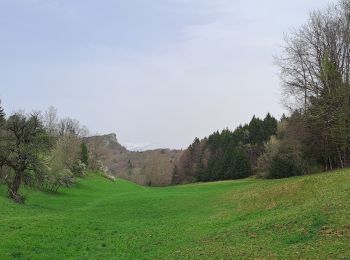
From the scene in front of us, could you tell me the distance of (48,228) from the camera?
21.7 m

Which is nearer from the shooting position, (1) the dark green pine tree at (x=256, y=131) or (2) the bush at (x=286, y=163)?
(2) the bush at (x=286, y=163)

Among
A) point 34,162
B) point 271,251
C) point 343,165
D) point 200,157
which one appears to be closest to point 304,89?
point 343,165

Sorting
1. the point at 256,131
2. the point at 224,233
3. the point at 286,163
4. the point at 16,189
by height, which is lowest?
the point at 224,233

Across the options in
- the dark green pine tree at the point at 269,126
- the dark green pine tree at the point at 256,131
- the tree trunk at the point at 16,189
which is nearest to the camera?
the tree trunk at the point at 16,189

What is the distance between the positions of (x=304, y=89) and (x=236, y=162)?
176ft

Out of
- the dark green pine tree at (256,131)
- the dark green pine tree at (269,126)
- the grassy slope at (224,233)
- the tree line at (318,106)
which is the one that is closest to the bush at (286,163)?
the tree line at (318,106)

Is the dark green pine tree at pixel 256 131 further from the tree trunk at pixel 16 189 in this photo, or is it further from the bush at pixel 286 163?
the tree trunk at pixel 16 189

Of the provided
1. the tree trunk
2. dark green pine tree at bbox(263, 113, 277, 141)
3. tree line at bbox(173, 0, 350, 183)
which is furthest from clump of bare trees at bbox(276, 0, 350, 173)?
dark green pine tree at bbox(263, 113, 277, 141)

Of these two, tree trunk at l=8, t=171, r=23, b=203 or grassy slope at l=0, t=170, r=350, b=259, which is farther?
tree trunk at l=8, t=171, r=23, b=203

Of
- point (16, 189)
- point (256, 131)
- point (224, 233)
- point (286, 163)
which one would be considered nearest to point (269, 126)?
point (256, 131)

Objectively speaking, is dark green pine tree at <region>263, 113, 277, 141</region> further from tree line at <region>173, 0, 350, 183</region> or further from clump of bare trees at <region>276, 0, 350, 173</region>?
clump of bare trees at <region>276, 0, 350, 173</region>

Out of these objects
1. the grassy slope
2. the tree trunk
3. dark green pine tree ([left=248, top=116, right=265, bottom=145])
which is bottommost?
the grassy slope

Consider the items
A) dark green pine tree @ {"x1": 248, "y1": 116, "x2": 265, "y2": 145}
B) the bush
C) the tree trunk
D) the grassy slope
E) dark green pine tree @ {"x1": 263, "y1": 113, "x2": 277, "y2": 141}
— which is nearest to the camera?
the grassy slope

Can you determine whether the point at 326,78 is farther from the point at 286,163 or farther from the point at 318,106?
the point at 286,163
